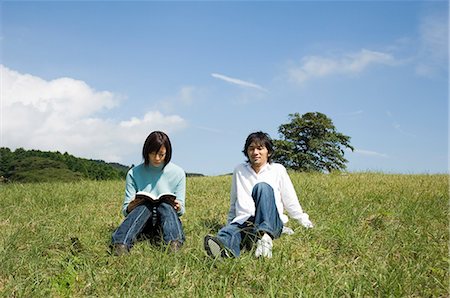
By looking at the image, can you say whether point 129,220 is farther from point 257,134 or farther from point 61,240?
point 257,134

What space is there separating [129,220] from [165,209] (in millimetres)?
429

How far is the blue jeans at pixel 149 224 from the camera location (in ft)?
16.2

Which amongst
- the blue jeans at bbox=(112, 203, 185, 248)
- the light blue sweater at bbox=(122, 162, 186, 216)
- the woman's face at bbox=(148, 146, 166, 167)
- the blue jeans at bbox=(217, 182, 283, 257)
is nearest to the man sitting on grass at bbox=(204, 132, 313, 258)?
the blue jeans at bbox=(217, 182, 283, 257)

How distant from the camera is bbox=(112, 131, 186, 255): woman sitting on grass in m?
4.96

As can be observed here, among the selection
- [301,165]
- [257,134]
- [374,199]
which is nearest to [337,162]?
[301,165]

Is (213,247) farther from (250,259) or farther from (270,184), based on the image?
(270,184)

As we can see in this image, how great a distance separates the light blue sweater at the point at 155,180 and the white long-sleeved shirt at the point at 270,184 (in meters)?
0.67

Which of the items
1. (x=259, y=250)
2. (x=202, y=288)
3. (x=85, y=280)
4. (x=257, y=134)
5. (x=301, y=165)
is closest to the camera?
(x=202, y=288)

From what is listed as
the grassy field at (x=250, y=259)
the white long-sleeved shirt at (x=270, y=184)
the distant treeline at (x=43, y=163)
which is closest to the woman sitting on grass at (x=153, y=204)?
the grassy field at (x=250, y=259)

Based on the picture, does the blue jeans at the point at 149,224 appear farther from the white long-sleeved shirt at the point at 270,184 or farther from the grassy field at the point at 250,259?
the white long-sleeved shirt at the point at 270,184

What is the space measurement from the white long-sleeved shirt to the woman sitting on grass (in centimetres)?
67

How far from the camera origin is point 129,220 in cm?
507

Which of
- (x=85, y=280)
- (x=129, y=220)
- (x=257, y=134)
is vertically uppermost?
(x=257, y=134)

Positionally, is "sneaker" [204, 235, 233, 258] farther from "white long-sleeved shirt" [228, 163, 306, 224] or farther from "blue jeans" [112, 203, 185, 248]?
"white long-sleeved shirt" [228, 163, 306, 224]
